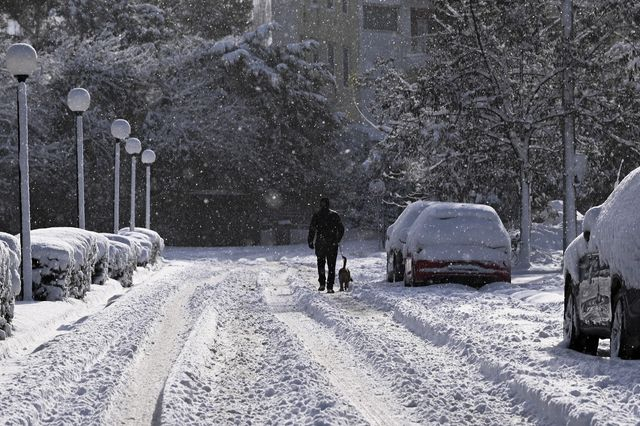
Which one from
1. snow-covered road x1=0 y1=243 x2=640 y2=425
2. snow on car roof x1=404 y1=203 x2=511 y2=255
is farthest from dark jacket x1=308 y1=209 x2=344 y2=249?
snow-covered road x1=0 y1=243 x2=640 y2=425

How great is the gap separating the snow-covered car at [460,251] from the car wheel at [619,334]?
9893 millimetres

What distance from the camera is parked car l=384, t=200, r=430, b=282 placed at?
877 inches

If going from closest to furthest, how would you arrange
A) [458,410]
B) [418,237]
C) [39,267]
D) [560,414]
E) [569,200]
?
1. [560,414]
2. [458,410]
3. [39,267]
4. [418,237]
5. [569,200]

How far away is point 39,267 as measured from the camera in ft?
52.5

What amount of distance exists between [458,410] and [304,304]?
935cm

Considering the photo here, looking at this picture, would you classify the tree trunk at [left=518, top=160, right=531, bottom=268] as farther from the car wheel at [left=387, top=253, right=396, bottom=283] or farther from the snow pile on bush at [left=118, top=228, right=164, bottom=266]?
the snow pile on bush at [left=118, top=228, right=164, bottom=266]

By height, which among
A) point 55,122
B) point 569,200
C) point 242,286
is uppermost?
point 55,122

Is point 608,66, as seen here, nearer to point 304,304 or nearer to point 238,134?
point 304,304

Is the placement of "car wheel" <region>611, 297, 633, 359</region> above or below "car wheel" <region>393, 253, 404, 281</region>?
above

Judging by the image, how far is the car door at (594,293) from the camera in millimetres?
9938

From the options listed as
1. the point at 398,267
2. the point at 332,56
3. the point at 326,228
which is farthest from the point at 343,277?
the point at 332,56

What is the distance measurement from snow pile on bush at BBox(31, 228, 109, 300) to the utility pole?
1305 cm

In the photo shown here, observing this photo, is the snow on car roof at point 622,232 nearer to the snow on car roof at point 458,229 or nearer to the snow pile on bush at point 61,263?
the snow pile on bush at point 61,263

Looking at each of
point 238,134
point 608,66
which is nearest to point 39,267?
point 608,66
